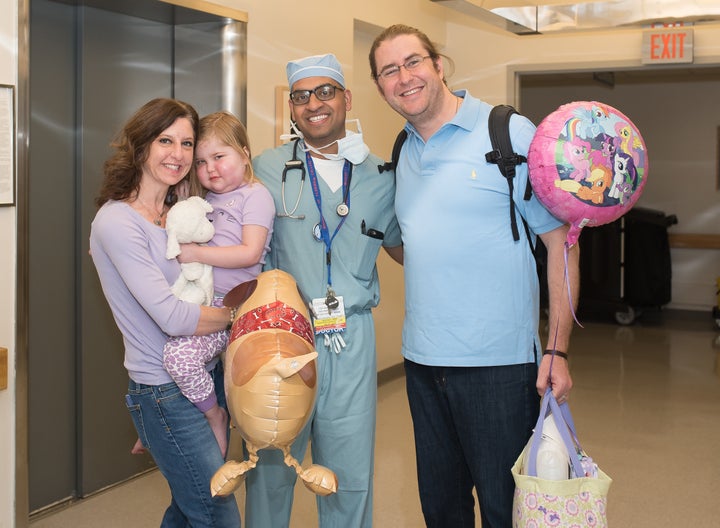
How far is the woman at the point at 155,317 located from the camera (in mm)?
2148

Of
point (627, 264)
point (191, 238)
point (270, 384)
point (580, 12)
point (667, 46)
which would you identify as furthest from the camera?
point (627, 264)

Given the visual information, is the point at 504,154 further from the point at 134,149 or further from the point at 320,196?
the point at 134,149

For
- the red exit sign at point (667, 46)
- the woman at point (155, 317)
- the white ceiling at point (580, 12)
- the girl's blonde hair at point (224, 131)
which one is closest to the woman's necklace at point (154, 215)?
the woman at point (155, 317)

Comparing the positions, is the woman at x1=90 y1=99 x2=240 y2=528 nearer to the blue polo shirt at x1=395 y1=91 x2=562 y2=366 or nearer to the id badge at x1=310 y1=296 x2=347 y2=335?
the id badge at x1=310 y1=296 x2=347 y2=335

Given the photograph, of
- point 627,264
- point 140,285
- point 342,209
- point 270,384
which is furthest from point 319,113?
point 627,264

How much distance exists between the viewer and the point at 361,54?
6.01 meters

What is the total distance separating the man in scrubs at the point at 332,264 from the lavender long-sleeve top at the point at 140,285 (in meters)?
0.50

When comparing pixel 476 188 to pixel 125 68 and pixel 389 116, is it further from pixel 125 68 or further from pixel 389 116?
pixel 389 116

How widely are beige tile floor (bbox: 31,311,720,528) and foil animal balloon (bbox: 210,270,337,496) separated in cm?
176

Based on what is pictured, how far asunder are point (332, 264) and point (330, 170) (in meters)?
0.31

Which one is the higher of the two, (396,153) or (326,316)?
(396,153)

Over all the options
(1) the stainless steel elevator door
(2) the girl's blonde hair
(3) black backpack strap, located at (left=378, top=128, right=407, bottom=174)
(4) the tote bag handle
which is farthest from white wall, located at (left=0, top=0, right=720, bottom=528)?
(4) the tote bag handle

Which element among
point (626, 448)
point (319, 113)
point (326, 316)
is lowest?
point (626, 448)

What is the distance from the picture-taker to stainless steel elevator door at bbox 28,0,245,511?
12.3 feet
